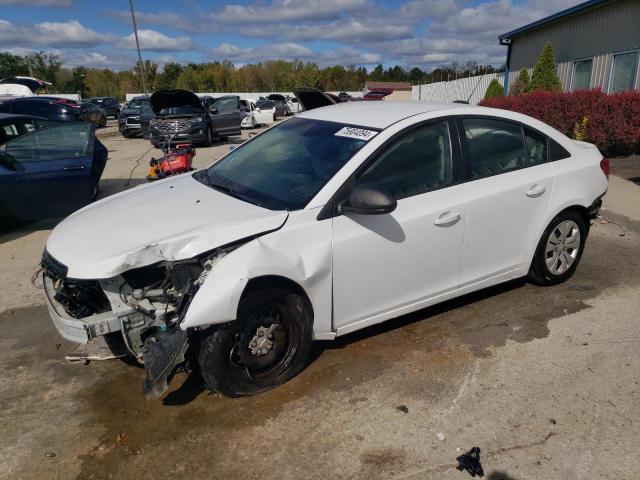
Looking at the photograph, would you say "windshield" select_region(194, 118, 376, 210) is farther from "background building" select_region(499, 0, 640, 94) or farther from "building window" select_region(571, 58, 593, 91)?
"building window" select_region(571, 58, 593, 91)

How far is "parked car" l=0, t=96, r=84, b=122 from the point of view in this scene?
57.4ft

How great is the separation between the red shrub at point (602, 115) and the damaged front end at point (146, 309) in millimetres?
11191

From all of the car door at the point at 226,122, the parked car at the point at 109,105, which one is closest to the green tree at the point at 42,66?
the parked car at the point at 109,105

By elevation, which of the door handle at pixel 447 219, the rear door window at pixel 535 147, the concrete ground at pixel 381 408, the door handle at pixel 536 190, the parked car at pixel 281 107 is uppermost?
the rear door window at pixel 535 147

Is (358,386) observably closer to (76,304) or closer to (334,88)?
(76,304)

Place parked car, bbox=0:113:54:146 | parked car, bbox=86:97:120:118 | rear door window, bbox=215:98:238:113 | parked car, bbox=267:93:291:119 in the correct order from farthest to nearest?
1. parked car, bbox=86:97:120:118
2. parked car, bbox=267:93:291:119
3. rear door window, bbox=215:98:238:113
4. parked car, bbox=0:113:54:146

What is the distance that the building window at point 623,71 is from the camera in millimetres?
13073

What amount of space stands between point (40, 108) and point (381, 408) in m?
19.3

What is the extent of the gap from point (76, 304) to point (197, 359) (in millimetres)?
814

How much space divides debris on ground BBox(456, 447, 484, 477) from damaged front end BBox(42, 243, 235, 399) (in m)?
1.58

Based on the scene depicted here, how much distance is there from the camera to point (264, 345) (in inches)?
123

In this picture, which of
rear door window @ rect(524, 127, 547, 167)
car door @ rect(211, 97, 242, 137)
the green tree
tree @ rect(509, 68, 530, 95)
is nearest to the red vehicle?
rear door window @ rect(524, 127, 547, 167)

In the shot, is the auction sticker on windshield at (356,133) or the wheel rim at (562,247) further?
the wheel rim at (562,247)

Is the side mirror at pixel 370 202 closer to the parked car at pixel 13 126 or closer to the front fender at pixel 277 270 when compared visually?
the front fender at pixel 277 270
